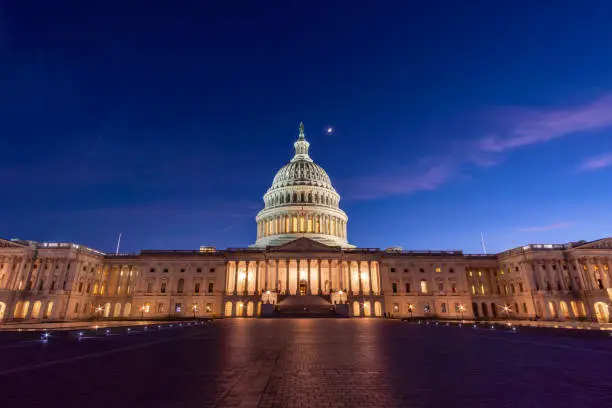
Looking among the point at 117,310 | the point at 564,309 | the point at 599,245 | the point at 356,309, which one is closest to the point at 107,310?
the point at 117,310

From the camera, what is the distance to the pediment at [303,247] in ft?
267

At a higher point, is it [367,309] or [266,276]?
[266,276]

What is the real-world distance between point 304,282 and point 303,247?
967cm

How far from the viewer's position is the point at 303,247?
3211 inches

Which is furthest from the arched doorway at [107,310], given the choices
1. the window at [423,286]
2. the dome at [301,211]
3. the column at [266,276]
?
the window at [423,286]

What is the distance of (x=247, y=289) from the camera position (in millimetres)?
79562

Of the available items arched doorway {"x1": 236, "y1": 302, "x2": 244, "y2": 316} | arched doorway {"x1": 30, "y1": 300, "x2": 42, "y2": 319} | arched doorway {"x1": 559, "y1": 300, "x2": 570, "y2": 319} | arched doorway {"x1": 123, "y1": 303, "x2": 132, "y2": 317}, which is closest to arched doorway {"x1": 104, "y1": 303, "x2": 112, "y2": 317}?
arched doorway {"x1": 123, "y1": 303, "x2": 132, "y2": 317}

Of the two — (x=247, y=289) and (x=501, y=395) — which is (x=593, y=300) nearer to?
(x=247, y=289)

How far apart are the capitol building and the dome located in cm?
1734

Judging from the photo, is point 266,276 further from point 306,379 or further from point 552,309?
point 306,379

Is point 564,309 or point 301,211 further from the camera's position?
point 301,211

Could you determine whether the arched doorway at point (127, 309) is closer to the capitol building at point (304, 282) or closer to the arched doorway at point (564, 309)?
the capitol building at point (304, 282)

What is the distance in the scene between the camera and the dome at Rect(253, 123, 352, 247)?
338ft

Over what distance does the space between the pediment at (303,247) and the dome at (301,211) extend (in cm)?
1512
